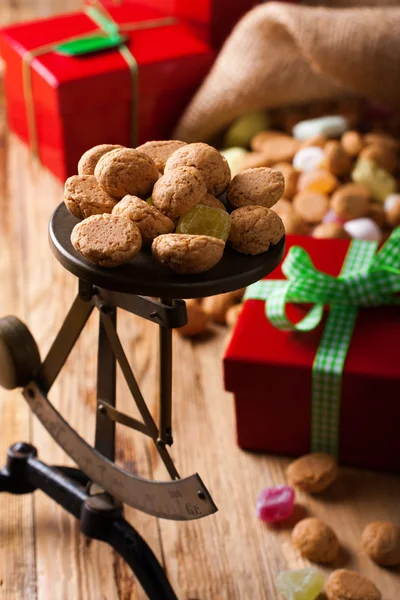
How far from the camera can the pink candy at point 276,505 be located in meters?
1.12

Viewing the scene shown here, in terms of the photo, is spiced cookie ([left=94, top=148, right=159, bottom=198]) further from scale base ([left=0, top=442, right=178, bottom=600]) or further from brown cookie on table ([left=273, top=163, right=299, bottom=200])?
brown cookie on table ([left=273, top=163, right=299, bottom=200])

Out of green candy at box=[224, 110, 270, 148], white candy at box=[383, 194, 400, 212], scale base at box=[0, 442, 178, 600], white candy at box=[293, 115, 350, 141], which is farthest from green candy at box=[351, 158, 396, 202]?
scale base at box=[0, 442, 178, 600]

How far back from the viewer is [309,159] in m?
1.68

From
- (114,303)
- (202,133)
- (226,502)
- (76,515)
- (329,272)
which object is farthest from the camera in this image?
(202,133)

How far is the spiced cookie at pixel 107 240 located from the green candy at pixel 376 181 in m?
0.97

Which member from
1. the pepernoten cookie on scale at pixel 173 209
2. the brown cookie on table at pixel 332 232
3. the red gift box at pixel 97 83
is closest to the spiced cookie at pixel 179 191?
the pepernoten cookie on scale at pixel 173 209

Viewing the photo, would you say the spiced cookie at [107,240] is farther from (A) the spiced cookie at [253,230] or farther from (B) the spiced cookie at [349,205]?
(B) the spiced cookie at [349,205]

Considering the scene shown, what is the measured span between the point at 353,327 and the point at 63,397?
460 mm

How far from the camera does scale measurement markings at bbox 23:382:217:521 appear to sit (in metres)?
0.85

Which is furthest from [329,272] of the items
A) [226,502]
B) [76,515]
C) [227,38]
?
[227,38]

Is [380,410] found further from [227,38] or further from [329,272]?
[227,38]

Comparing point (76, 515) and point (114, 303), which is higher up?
point (114, 303)

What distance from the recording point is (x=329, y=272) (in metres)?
1.27

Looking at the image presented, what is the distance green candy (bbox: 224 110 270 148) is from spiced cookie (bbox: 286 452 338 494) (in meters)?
0.86
